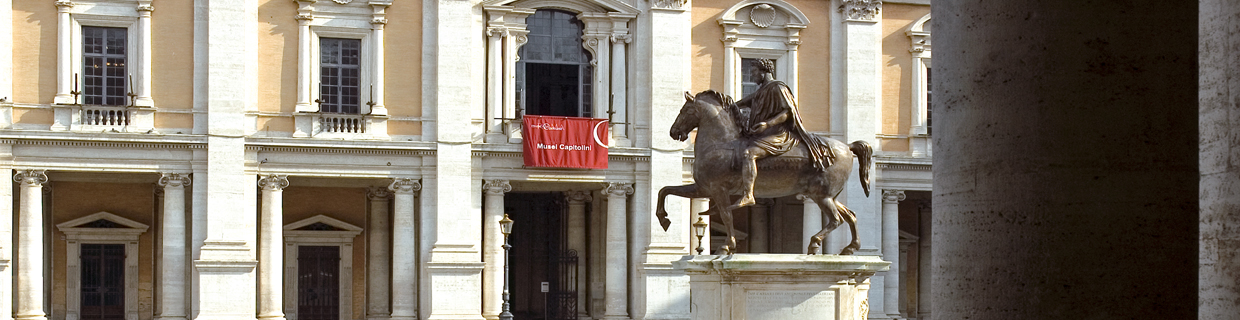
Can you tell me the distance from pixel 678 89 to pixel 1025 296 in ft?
110

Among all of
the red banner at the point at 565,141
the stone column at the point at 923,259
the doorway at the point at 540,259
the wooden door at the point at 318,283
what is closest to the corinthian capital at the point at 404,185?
the red banner at the point at 565,141

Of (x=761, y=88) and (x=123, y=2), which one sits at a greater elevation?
(x=123, y=2)

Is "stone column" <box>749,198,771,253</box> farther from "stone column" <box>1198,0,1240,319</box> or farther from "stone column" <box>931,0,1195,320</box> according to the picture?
"stone column" <box>1198,0,1240,319</box>

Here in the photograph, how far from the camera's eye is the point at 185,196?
1459 inches

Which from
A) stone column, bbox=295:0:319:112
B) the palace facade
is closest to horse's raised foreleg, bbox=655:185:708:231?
the palace facade

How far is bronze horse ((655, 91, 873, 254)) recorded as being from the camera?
21.1 metres

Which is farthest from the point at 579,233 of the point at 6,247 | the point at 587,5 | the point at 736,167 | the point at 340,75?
the point at 736,167

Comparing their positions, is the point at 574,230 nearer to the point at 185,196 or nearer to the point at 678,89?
the point at 678,89

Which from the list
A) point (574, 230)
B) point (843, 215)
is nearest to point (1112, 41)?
point (843, 215)

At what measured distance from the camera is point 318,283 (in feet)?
133

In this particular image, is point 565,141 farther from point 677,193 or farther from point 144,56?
point 677,193

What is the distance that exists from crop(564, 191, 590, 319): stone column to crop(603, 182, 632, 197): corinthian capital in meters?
2.07

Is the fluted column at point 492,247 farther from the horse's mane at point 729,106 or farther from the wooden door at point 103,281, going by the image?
the horse's mane at point 729,106

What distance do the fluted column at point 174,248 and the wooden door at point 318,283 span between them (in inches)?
165
